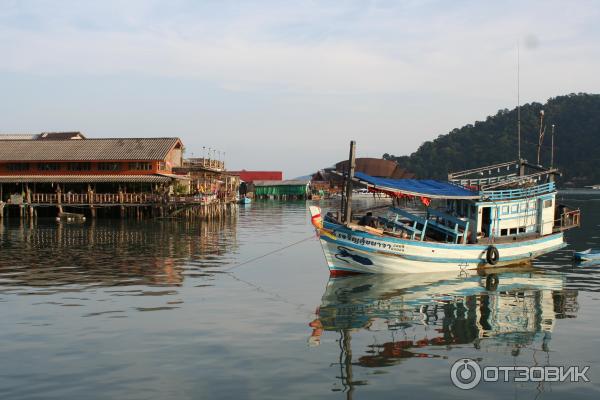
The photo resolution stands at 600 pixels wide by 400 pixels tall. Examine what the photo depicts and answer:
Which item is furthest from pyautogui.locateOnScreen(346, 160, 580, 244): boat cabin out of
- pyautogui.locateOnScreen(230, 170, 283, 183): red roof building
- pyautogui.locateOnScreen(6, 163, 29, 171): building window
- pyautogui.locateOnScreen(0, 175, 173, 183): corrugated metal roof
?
pyautogui.locateOnScreen(230, 170, 283, 183): red roof building

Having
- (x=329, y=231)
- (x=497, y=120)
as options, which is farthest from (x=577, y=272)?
(x=497, y=120)

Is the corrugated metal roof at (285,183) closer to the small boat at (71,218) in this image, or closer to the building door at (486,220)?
the small boat at (71,218)

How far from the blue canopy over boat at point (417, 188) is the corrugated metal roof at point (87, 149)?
35.5 metres

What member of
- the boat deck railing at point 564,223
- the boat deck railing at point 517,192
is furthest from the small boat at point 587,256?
the boat deck railing at point 517,192

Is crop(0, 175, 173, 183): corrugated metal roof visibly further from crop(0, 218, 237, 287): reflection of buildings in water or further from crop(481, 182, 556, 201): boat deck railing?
crop(481, 182, 556, 201): boat deck railing

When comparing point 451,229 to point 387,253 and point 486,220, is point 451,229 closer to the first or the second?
point 486,220

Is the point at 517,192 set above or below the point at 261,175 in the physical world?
below

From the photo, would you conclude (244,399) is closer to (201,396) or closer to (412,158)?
(201,396)

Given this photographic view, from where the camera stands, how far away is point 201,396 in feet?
35.1

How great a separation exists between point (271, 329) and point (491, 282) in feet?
38.0

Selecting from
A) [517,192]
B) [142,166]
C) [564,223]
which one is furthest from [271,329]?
[142,166]

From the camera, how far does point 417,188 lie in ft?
79.4

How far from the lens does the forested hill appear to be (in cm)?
17125

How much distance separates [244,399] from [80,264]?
59.1 feet
